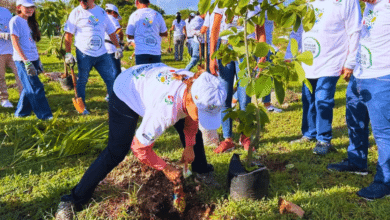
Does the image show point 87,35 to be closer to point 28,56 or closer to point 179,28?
point 28,56

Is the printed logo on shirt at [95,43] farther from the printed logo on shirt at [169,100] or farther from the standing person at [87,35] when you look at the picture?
the printed logo on shirt at [169,100]

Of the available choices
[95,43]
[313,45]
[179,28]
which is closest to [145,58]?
[95,43]

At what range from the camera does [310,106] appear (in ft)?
11.3

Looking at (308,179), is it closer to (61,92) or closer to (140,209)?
(140,209)

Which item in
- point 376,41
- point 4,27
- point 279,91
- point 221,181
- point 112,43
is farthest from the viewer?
point 112,43

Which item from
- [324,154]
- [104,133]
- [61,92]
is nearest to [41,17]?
[61,92]

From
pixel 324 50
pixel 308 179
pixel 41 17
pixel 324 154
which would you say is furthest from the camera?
pixel 41 17

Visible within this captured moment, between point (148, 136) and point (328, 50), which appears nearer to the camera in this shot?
point (148, 136)

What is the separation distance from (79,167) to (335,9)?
297 centimetres

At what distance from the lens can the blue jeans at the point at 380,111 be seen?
2207 mm

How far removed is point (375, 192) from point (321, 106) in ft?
3.38

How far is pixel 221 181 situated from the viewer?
2744 mm

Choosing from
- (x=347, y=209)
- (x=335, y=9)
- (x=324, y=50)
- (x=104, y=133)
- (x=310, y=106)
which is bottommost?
(x=347, y=209)

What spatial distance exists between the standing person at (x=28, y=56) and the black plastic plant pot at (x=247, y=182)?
128 inches
